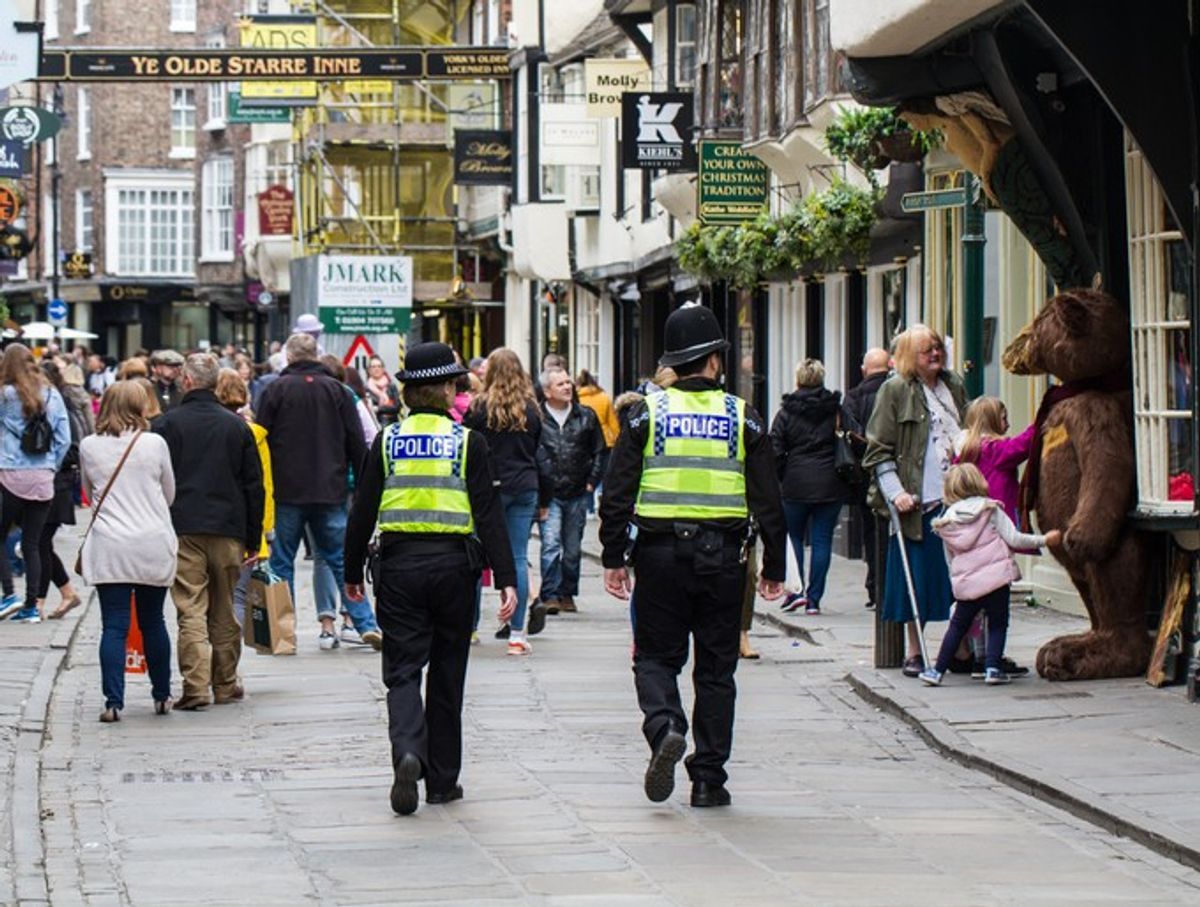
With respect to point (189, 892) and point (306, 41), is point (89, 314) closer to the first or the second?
point (306, 41)

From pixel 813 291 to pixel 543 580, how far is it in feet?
36.2

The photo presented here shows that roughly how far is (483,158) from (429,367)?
35760mm

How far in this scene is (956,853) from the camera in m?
9.32

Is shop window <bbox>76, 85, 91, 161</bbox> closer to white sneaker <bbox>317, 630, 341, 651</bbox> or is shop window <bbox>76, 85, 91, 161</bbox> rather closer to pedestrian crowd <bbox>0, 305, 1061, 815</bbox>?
pedestrian crowd <bbox>0, 305, 1061, 815</bbox>

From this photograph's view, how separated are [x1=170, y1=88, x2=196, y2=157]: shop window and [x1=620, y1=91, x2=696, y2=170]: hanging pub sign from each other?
50.8m

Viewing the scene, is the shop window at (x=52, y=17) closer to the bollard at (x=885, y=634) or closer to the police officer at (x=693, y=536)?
the bollard at (x=885, y=634)

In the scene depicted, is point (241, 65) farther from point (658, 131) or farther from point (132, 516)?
point (132, 516)

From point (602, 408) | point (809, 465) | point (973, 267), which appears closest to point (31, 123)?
point (602, 408)

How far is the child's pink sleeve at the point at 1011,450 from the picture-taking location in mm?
14164

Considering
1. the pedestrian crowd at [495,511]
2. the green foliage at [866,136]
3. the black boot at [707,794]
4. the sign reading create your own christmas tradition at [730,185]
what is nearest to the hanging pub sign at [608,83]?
the sign reading create your own christmas tradition at [730,185]

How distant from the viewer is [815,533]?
18859 millimetres

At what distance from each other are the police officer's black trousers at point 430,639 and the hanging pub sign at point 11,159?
47.5 feet

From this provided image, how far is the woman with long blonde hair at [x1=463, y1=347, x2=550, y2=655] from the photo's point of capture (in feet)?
55.5

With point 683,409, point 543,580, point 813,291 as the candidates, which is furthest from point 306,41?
point 683,409
